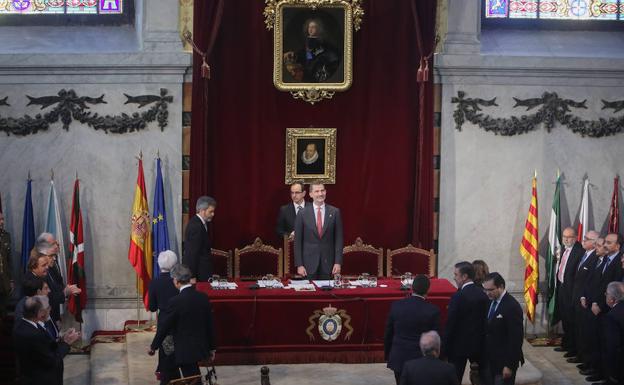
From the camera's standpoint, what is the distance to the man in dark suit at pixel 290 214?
43.9 ft

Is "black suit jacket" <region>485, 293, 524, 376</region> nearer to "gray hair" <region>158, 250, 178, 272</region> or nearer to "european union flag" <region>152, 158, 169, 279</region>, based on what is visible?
"gray hair" <region>158, 250, 178, 272</region>

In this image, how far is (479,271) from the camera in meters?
10.2

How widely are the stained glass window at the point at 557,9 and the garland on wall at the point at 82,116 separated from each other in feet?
14.5

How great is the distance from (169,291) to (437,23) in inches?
217

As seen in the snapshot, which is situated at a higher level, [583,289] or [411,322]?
[411,322]

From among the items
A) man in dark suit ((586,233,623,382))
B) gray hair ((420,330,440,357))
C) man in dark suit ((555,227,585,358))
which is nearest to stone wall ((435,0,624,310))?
man in dark suit ((555,227,585,358))

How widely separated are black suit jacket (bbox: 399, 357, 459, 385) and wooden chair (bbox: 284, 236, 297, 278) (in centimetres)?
529

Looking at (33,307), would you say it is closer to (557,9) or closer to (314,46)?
(314,46)

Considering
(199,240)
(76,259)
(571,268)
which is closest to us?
(199,240)

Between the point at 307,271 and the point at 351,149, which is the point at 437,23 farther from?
the point at 307,271

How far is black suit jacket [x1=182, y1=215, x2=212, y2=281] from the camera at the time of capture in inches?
467

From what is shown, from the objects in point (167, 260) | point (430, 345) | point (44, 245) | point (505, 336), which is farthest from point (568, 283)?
point (44, 245)

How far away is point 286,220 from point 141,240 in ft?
5.65

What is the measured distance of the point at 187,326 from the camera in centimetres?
980
